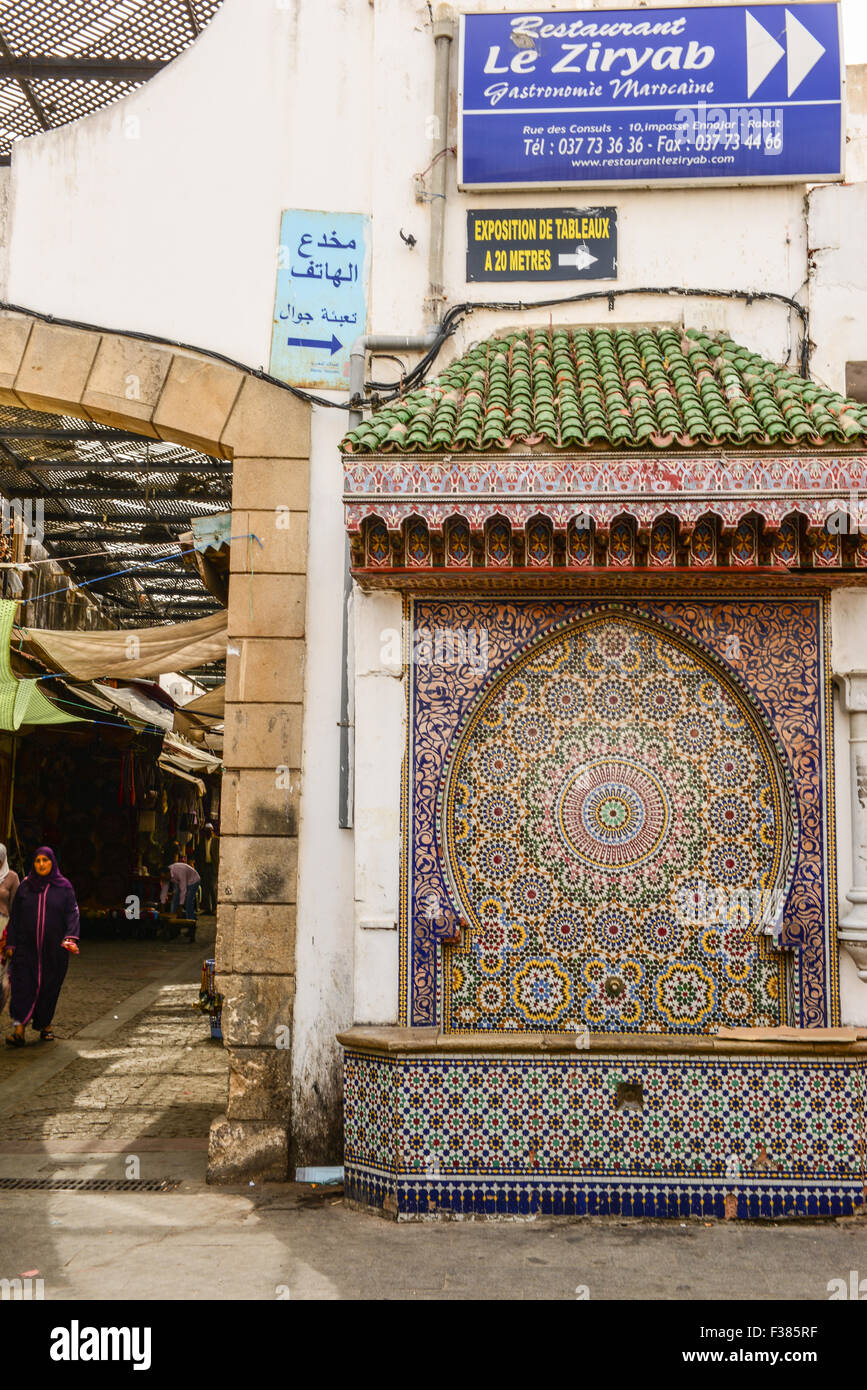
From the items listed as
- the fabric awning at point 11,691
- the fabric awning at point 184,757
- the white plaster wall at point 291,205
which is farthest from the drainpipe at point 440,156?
the fabric awning at point 184,757

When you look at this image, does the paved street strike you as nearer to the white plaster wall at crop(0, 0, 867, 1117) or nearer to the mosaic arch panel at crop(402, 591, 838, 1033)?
the mosaic arch panel at crop(402, 591, 838, 1033)

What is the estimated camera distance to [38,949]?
10.4 meters

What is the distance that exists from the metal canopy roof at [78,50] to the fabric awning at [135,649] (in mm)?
4168

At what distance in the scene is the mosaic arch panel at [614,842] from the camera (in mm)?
6457

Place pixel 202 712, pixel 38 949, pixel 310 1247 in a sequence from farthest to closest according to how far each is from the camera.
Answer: pixel 38 949 → pixel 202 712 → pixel 310 1247

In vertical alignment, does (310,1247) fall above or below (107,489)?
below

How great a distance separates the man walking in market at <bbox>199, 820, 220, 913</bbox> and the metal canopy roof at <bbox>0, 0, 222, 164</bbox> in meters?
16.6

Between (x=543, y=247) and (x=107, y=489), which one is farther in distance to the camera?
(x=107, y=489)

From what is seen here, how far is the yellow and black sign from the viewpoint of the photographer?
745 centimetres

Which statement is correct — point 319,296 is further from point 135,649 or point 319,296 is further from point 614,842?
point 614,842

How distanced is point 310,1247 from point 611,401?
190 inches

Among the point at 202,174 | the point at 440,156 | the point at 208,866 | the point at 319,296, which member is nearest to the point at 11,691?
the point at 319,296

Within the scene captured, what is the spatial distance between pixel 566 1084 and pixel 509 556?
293 cm

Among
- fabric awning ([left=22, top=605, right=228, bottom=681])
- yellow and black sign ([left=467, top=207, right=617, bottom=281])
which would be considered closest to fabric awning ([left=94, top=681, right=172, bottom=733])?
fabric awning ([left=22, top=605, right=228, bottom=681])
